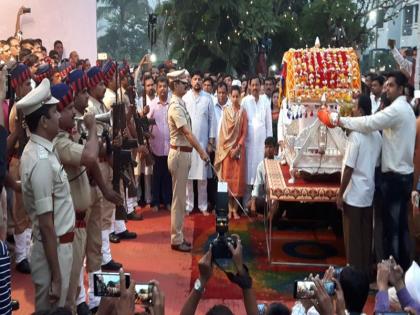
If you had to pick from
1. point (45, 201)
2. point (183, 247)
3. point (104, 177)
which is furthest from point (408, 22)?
point (45, 201)

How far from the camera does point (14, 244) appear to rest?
574 centimetres

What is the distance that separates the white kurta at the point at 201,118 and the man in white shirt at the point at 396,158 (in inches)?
124

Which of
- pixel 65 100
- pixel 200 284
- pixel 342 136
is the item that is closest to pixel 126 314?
pixel 200 284

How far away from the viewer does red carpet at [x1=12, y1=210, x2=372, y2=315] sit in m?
4.93

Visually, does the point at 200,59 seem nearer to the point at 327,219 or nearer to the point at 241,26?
the point at 241,26

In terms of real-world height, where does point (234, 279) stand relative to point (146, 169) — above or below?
above

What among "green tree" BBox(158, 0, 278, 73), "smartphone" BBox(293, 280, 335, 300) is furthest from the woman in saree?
"green tree" BBox(158, 0, 278, 73)

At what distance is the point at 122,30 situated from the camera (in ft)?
164

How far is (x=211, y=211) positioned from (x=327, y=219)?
1.70m

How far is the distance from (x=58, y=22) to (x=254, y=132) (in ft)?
24.5

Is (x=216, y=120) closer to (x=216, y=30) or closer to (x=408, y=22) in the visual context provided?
(x=216, y=30)

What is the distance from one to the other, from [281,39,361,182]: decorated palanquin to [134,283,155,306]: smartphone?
3650 mm

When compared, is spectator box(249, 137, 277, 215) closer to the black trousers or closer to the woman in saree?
the woman in saree

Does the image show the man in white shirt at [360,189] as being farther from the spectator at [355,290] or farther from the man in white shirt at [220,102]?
the man in white shirt at [220,102]
